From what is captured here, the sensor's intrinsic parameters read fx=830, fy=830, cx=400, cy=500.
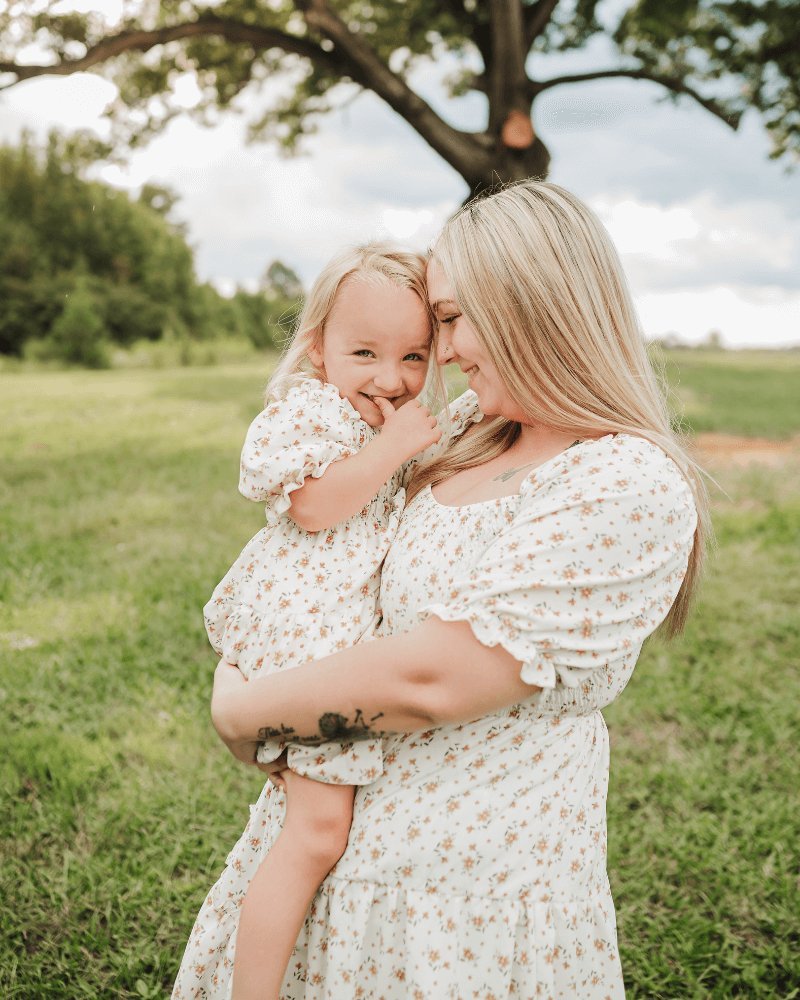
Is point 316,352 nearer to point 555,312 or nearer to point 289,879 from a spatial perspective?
point 555,312

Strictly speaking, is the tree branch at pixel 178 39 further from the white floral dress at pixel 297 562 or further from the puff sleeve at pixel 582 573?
→ the puff sleeve at pixel 582 573

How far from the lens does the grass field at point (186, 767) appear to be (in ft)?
8.07

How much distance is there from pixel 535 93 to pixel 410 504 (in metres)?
7.64

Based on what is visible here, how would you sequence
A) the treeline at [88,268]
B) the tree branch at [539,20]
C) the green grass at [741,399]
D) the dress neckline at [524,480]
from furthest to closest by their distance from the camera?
the treeline at [88,268] < the green grass at [741,399] < the tree branch at [539,20] < the dress neckline at [524,480]

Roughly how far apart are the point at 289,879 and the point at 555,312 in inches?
43.4

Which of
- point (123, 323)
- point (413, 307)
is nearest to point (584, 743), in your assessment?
point (413, 307)

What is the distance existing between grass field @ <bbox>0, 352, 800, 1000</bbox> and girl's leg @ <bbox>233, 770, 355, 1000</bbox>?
104 cm

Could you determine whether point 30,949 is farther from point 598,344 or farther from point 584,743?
point 598,344

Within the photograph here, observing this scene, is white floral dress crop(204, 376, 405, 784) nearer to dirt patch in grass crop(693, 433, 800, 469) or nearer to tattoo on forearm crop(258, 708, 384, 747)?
tattoo on forearm crop(258, 708, 384, 747)

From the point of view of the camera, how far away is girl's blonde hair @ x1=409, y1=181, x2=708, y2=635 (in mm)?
1480

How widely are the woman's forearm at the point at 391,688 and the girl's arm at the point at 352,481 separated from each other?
1.18 feet

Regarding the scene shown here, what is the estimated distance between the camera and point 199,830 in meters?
2.92

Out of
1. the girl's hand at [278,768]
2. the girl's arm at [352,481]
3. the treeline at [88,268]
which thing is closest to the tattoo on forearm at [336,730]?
the girl's hand at [278,768]

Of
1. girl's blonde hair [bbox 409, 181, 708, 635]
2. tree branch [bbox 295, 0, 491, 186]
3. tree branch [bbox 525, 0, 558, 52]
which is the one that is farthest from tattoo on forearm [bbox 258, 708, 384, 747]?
tree branch [bbox 525, 0, 558, 52]
